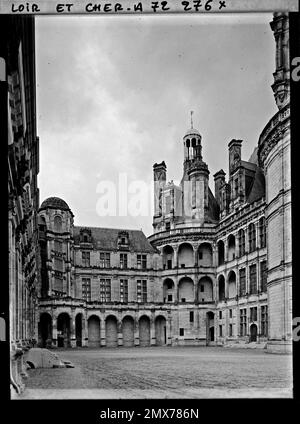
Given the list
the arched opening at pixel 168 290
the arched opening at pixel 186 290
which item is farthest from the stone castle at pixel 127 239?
the arched opening at pixel 186 290

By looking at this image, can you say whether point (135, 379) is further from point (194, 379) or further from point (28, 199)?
point (28, 199)

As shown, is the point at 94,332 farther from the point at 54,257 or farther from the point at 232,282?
the point at 232,282

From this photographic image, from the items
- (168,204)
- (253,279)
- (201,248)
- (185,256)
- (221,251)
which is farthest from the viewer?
(185,256)

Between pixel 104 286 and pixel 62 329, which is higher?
pixel 104 286

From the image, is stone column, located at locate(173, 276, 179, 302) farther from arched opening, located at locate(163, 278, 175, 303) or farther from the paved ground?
the paved ground

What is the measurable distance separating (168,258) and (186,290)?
679 centimetres

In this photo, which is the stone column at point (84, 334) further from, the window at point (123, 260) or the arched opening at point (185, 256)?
the arched opening at point (185, 256)

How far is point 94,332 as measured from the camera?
21.0m

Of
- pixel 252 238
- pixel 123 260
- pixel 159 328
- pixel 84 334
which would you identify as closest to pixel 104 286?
pixel 84 334

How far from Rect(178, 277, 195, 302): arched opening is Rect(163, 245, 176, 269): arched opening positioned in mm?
3637

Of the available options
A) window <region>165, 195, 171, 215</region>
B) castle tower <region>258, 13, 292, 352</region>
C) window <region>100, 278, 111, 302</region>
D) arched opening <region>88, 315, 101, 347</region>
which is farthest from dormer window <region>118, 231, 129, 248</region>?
castle tower <region>258, 13, 292, 352</region>

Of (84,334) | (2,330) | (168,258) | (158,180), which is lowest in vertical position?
(84,334)

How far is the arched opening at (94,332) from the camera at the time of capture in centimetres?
1723
